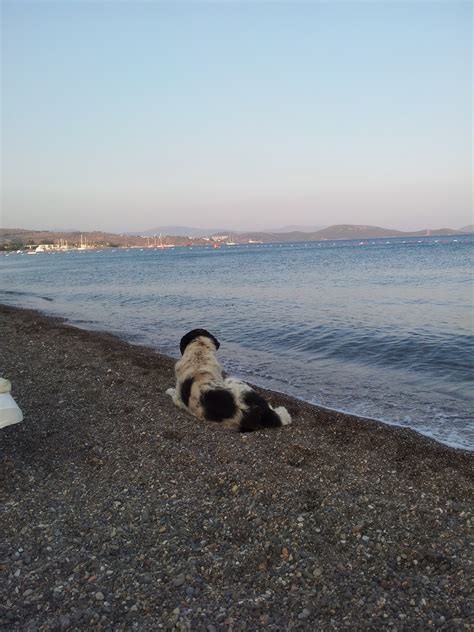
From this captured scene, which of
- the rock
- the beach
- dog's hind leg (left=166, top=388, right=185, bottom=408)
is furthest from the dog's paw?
the rock

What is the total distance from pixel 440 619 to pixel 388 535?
1.10 m

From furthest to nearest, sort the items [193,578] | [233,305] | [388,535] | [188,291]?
[188,291] < [233,305] < [388,535] < [193,578]

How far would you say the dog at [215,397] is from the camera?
733 cm

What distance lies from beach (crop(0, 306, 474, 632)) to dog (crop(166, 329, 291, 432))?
0.23 metres

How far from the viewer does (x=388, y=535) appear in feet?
15.6

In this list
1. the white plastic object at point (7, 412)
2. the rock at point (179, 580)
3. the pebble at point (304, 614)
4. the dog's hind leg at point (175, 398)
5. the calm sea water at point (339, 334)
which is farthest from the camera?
the calm sea water at point (339, 334)

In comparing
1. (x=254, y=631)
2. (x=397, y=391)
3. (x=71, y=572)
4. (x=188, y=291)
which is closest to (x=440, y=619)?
(x=254, y=631)

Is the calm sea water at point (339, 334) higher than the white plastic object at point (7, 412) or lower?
lower

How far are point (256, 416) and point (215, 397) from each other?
0.70 m

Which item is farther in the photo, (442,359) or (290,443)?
(442,359)

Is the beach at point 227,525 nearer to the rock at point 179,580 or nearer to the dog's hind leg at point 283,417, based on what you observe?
the rock at point 179,580

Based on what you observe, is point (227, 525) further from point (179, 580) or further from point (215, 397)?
point (215, 397)

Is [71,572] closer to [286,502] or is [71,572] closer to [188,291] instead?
[286,502]

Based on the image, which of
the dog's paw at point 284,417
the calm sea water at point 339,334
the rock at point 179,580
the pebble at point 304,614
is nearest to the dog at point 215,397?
the dog's paw at point 284,417
